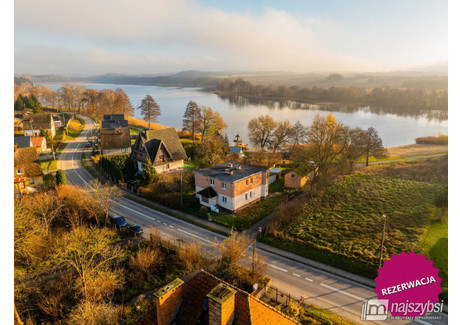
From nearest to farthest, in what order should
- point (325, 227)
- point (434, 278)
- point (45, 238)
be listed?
point (434, 278), point (45, 238), point (325, 227)

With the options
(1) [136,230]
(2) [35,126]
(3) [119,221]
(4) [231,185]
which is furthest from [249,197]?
(2) [35,126]

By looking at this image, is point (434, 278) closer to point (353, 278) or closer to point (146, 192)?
point (353, 278)

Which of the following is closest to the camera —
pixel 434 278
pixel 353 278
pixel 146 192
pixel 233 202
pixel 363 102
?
pixel 434 278

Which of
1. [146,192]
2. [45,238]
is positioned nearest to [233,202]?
[146,192]

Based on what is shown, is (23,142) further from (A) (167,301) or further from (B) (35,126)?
(A) (167,301)

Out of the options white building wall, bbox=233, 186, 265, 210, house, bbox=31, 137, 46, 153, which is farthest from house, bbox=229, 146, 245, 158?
house, bbox=31, 137, 46, 153
